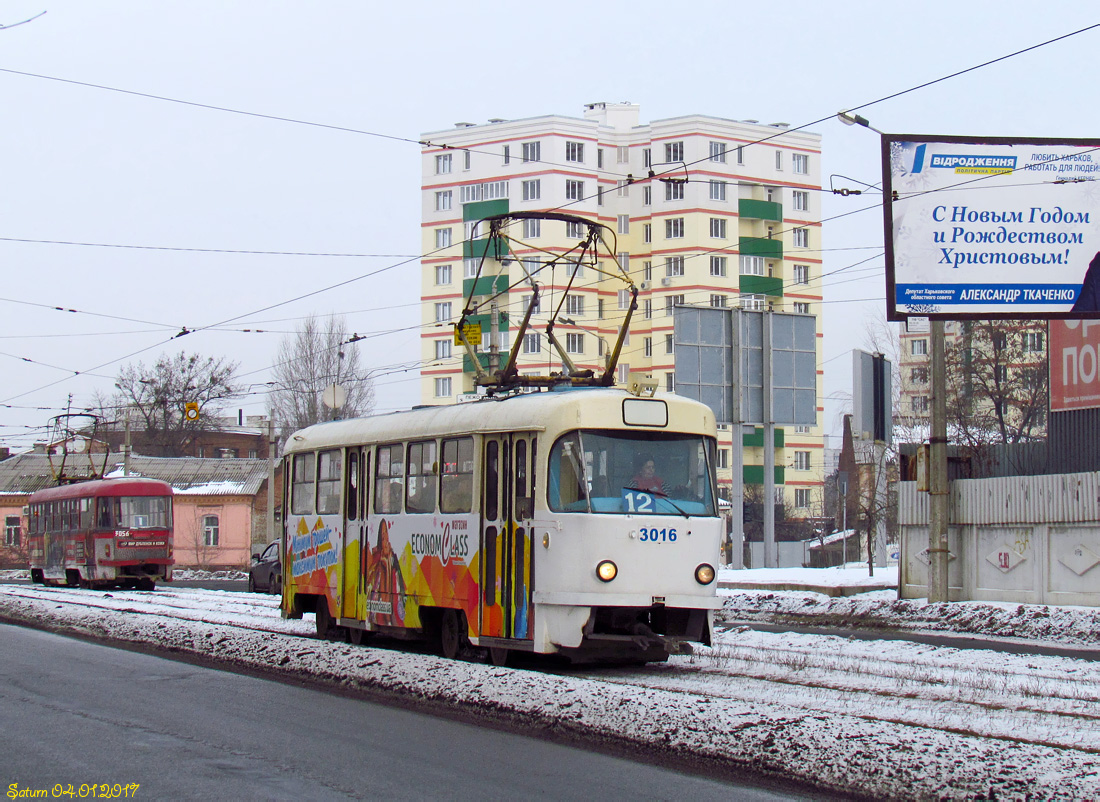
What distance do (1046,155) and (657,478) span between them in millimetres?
10967

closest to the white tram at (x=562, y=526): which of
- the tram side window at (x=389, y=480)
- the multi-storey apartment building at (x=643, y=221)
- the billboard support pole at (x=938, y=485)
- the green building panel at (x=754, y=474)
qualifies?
the tram side window at (x=389, y=480)

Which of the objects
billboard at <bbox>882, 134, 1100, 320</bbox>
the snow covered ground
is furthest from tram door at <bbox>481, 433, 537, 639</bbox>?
billboard at <bbox>882, 134, 1100, 320</bbox>

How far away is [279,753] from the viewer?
A: 8.14 m

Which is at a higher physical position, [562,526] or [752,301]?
[752,301]

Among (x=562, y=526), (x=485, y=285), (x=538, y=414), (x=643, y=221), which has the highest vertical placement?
(x=643, y=221)

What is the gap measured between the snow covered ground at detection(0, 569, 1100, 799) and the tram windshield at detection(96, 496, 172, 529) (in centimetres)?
1654

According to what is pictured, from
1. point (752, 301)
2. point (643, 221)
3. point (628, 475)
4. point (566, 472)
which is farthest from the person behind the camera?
point (643, 221)

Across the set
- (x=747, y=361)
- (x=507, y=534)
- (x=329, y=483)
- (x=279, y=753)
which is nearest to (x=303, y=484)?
(x=329, y=483)

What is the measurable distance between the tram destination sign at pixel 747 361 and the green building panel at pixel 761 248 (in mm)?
48324

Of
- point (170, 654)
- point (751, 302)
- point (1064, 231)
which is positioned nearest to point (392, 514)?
point (170, 654)

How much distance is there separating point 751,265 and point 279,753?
7589cm

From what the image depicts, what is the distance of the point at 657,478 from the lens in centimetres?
1255

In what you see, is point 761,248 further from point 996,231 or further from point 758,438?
point 996,231

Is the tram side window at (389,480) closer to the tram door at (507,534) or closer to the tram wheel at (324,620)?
the tram door at (507,534)
